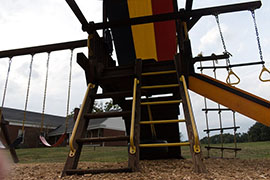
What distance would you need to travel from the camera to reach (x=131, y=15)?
4898mm

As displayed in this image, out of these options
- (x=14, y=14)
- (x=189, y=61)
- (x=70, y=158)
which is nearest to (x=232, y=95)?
(x=189, y=61)

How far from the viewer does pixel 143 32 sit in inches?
200

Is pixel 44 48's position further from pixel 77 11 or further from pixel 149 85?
pixel 149 85

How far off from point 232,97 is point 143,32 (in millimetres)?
2821

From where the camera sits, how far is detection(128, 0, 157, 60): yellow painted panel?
4.86 meters

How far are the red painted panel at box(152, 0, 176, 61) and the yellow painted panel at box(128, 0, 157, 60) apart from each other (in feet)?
0.39

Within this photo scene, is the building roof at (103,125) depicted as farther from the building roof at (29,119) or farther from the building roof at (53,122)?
the building roof at (29,119)

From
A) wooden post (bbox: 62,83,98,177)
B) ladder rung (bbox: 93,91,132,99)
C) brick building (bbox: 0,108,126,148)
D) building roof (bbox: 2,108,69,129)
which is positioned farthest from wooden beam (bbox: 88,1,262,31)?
building roof (bbox: 2,108,69,129)

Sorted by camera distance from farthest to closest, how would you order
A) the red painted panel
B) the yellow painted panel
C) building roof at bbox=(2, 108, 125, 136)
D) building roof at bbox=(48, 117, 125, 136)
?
1. building roof at bbox=(2, 108, 125, 136)
2. building roof at bbox=(48, 117, 125, 136)
3. the red painted panel
4. the yellow painted panel

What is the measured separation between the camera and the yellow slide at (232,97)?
2.95 meters

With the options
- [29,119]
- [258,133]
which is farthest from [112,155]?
[29,119]

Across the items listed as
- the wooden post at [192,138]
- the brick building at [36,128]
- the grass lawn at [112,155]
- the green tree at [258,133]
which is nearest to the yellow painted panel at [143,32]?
the wooden post at [192,138]

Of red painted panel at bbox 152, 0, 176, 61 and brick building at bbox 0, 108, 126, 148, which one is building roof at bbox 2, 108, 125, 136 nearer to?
brick building at bbox 0, 108, 126, 148

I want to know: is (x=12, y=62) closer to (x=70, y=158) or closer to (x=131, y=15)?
(x=131, y=15)
